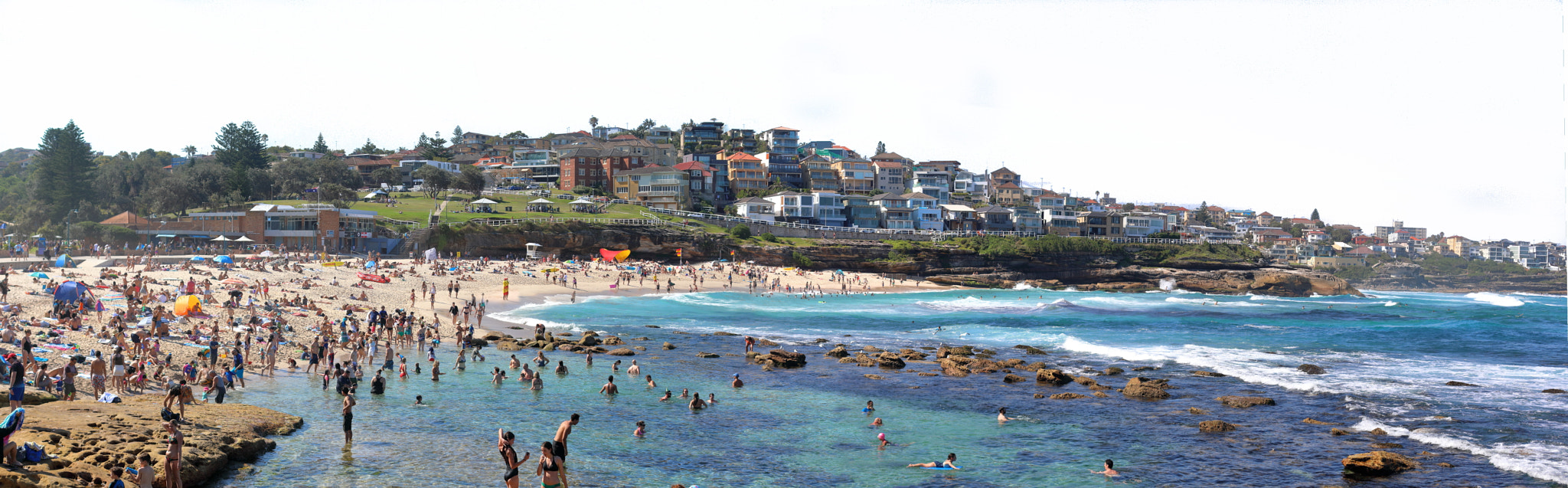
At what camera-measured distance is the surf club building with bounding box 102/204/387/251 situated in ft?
191

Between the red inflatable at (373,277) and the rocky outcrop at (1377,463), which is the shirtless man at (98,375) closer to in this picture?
the rocky outcrop at (1377,463)

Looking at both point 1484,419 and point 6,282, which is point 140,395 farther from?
point 1484,419

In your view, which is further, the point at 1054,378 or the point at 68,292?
the point at 1054,378

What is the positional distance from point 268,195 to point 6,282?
62.2m

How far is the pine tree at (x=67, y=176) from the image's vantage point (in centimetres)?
6956

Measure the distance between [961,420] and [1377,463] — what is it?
26.4 ft

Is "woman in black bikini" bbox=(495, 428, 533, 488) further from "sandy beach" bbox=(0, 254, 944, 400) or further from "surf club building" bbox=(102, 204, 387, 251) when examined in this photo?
"surf club building" bbox=(102, 204, 387, 251)

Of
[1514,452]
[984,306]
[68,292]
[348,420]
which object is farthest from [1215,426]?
[984,306]

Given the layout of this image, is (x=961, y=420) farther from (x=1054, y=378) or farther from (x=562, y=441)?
(x=562, y=441)

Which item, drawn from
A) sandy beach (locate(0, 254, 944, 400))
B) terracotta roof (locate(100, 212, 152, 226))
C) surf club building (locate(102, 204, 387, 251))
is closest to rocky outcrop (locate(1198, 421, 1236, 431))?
sandy beach (locate(0, 254, 944, 400))

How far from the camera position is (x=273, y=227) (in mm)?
59281

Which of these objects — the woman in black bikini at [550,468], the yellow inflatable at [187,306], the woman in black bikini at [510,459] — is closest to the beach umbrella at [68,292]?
the yellow inflatable at [187,306]

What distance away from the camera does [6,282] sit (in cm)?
2644

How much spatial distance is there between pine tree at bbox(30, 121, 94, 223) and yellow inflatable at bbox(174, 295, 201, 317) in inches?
2408
